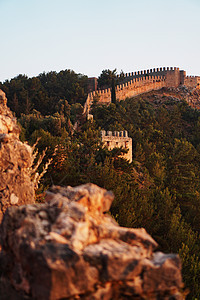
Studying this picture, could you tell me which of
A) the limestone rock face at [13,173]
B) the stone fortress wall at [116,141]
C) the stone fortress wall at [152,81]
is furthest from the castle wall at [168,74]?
the limestone rock face at [13,173]

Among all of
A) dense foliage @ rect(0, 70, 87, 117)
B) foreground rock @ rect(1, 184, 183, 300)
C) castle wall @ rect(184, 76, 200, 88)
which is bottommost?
foreground rock @ rect(1, 184, 183, 300)

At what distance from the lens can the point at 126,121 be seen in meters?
45.6

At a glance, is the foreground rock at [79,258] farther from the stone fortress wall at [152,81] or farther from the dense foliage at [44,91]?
the stone fortress wall at [152,81]

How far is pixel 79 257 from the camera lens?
3412 millimetres

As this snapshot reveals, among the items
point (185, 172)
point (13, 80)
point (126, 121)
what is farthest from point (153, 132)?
point (13, 80)

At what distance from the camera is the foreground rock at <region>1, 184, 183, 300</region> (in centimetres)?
338

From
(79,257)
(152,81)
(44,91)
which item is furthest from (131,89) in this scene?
(79,257)

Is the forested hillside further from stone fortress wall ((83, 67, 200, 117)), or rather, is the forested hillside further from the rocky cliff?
stone fortress wall ((83, 67, 200, 117))

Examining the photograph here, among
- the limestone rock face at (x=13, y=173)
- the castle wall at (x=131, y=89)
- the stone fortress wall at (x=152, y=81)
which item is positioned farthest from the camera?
the stone fortress wall at (x=152, y=81)

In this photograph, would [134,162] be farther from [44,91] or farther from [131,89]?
[131,89]

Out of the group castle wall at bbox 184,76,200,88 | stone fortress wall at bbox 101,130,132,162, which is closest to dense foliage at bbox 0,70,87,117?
stone fortress wall at bbox 101,130,132,162

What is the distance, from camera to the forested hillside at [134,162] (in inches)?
691

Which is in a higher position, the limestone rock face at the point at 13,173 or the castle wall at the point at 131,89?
the castle wall at the point at 131,89

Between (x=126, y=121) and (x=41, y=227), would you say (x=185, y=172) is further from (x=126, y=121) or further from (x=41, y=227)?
(x=41, y=227)
